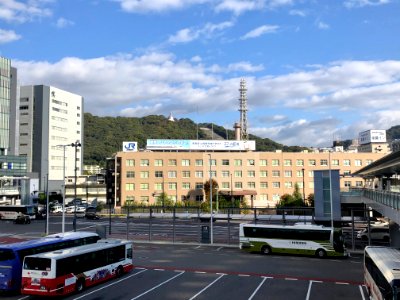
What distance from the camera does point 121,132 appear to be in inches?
7175

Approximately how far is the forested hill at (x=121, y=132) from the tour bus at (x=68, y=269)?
446 feet

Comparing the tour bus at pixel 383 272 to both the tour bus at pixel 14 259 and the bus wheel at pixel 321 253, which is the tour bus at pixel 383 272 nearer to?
the bus wheel at pixel 321 253

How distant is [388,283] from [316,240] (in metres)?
22.0

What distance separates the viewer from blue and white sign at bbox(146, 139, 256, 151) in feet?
334

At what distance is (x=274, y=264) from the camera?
3238cm

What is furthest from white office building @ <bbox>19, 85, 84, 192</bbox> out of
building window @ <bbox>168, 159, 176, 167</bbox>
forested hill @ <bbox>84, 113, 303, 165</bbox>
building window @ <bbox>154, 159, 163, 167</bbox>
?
building window @ <bbox>168, 159, 176, 167</bbox>

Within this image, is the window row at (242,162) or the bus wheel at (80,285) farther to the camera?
the window row at (242,162)

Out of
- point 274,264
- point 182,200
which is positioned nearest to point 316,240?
point 274,264

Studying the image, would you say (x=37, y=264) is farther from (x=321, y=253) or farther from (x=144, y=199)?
(x=144, y=199)

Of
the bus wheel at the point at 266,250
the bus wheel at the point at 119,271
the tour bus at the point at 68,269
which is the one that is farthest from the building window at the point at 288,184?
the tour bus at the point at 68,269

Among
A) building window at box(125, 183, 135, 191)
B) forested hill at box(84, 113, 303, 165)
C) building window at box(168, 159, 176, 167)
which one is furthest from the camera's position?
→ forested hill at box(84, 113, 303, 165)

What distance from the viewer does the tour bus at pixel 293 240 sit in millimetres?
36406

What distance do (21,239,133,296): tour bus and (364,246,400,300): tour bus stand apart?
1480cm

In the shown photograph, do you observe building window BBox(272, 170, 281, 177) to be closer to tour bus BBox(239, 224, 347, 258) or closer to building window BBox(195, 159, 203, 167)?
building window BBox(195, 159, 203, 167)
